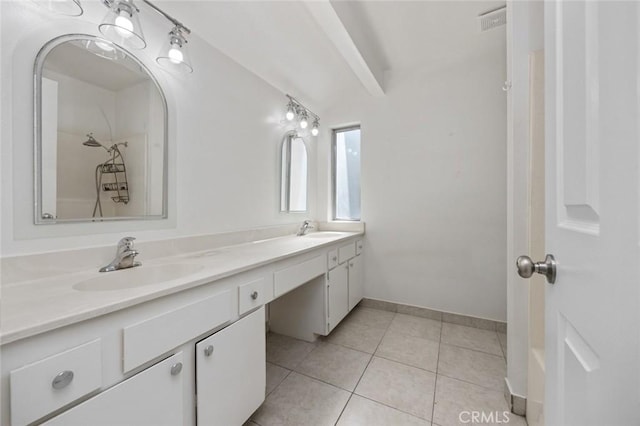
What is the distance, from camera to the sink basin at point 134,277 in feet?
2.93

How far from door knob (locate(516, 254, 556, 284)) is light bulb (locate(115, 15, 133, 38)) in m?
1.74

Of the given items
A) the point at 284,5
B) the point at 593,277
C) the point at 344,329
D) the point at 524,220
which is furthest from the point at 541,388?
the point at 284,5

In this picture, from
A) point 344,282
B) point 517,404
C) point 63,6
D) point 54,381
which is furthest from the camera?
point 344,282

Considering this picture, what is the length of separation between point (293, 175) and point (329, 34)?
47.9 inches

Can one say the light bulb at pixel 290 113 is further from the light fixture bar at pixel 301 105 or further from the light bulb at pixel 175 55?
the light bulb at pixel 175 55

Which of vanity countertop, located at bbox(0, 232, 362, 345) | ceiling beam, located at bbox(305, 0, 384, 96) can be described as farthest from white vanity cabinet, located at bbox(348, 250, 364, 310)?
ceiling beam, located at bbox(305, 0, 384, 96)

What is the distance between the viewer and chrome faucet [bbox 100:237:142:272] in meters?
1.01

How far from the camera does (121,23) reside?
1024mm

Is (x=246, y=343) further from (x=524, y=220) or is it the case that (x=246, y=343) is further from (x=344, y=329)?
(x=524, y=220)

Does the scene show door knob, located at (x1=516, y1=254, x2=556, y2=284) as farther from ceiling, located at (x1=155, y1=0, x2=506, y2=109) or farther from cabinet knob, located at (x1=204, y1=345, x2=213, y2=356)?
ceiling, located at (x1=155, y1=0, x2=506, y2=109)

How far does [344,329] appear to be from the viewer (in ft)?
6.79

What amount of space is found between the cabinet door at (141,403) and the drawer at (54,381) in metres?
0.04

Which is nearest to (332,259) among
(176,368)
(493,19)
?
(176,368)

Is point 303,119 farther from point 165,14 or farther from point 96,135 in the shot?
point 96,135
